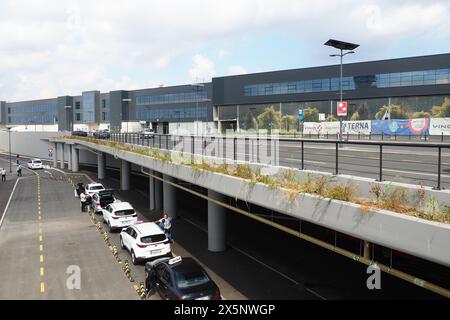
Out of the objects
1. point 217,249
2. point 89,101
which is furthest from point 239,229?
point 89,101

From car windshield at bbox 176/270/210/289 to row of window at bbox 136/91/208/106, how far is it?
82820 millimetres

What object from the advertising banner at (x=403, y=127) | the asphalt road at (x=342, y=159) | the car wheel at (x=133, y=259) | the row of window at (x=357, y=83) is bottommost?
the car wheel at (x=133, y=259)

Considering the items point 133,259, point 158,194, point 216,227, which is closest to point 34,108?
point 158,194

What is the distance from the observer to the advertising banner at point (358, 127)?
4528 cm

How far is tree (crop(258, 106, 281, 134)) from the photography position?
77250mm

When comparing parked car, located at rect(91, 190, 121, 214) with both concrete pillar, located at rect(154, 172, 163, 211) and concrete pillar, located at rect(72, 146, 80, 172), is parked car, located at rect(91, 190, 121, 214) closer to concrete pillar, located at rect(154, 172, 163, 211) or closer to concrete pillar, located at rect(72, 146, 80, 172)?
concrete pillar, located at rect(154, 172, 163, 211)

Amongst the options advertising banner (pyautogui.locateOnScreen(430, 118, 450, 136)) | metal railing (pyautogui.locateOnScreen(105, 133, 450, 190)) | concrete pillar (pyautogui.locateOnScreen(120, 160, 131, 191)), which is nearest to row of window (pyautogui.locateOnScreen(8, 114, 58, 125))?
concrete pillar (pyautogui.locateOnScreen(120, 160, 131, 191))

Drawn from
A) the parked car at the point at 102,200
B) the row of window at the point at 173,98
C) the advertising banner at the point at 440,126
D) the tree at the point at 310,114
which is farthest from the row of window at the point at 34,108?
the advertising banner at the point at 440,126

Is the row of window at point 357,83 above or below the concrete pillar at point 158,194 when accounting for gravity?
above

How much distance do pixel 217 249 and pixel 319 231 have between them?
221 inches

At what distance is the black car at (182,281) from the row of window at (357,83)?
→ 59.5 metres

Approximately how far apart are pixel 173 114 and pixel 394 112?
185 feet

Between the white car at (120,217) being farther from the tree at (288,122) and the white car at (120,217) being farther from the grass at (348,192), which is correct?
the tree at (288,122)

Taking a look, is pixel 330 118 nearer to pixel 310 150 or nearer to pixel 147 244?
pixel 147 244
